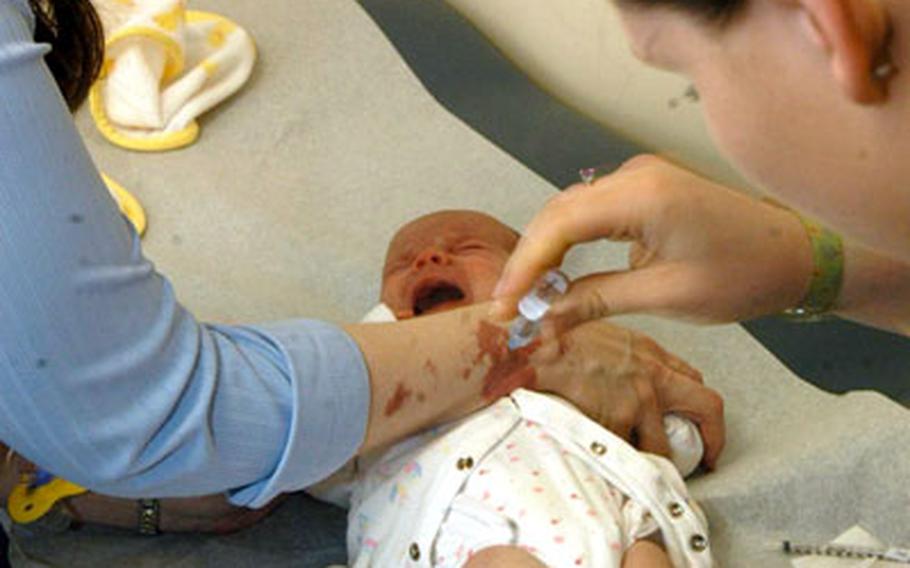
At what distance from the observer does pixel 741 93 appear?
43 cm

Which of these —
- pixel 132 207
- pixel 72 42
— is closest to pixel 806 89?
pixel 72 42

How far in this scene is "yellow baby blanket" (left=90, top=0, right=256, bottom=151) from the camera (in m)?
1.74

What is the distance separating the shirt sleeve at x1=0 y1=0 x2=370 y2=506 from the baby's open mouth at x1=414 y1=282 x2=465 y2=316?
0.36 m

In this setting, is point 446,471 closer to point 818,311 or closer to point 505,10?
point 818,311

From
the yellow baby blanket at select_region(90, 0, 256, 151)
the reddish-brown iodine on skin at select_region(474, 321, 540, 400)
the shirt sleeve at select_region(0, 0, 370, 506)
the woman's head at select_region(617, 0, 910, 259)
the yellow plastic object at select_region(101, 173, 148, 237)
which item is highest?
the woman's head at select_region(617, 0, 910, 259)

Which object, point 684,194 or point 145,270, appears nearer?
point 684,194

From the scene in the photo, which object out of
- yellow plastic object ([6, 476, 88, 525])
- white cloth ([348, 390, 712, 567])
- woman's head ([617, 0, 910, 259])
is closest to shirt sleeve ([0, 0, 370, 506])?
white cloth ([348, 390, 712, 567])

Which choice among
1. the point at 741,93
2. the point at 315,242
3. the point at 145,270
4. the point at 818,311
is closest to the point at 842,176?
the point at 741,93

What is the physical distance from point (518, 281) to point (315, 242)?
866mm

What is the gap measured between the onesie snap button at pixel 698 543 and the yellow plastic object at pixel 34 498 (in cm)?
66

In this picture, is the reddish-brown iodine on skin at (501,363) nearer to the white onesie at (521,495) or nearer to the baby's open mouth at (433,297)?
the white onesie at (521,495)

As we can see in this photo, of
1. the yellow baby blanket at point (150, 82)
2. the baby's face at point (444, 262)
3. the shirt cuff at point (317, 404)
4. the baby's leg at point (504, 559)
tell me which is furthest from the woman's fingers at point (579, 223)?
the yellow baby blanket at point (150, 82)

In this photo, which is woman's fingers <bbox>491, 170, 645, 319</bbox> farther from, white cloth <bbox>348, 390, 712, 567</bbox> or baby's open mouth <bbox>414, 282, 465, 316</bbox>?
baby's open mouth <bbox>414, 282, 465, 316</bbox>

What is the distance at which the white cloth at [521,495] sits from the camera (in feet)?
3.61
